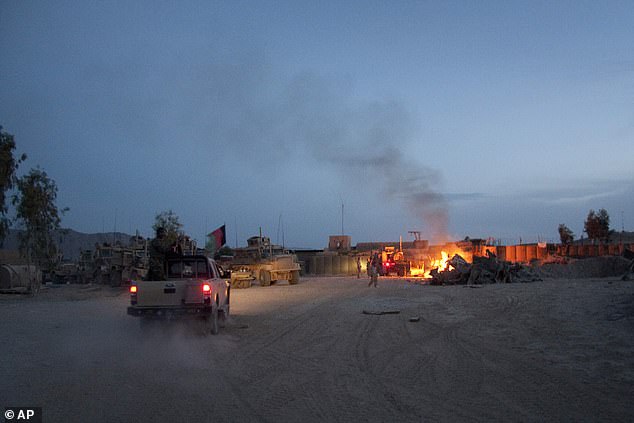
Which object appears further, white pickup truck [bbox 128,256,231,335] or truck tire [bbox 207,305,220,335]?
truck tire [bbox 207,305,220,335]

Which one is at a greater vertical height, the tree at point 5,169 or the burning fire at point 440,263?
the tree at point 5,169

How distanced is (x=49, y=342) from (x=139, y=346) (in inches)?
94.5

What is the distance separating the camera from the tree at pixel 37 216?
89.7 ft

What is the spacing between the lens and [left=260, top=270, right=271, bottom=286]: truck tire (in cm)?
3500

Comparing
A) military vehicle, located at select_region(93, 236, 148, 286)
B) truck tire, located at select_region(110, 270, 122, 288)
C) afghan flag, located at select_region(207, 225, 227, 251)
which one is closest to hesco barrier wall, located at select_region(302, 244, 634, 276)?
afghan flag, located at select_region(207, 225, 227, 251)

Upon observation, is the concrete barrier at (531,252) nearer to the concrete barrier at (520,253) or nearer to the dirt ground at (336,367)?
the concrete barrier at (520,253)

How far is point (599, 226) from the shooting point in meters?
69.8

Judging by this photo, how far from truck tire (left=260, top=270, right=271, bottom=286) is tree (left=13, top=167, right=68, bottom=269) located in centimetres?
1249

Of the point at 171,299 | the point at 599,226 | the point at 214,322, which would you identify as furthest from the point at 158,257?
the point at 599,226

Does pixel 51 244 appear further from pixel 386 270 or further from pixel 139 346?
pixel 386 270

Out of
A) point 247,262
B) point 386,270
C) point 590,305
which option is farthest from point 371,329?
point 386,270

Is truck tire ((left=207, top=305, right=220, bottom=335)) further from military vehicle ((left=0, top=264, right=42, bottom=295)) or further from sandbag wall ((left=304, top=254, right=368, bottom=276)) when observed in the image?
sandbag wall ((left=304, top=254, right=368, bottom=276))

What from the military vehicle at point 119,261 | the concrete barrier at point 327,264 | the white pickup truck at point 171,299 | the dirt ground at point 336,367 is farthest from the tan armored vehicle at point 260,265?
the white pickup truck at point 171,299

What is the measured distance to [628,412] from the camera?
635cm
